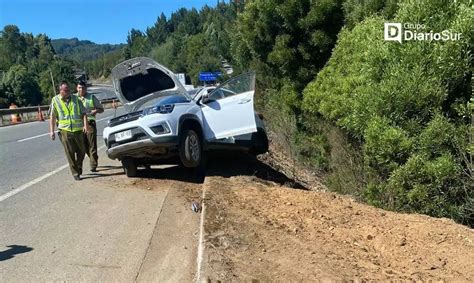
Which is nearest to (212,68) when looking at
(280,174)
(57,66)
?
(57,66)

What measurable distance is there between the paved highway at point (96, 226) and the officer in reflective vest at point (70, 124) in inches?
14.7

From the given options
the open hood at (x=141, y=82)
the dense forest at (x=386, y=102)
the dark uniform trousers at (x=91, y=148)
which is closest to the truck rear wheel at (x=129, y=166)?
the dark uniform trousers at (x=91, y=148)

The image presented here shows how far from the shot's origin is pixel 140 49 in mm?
154000

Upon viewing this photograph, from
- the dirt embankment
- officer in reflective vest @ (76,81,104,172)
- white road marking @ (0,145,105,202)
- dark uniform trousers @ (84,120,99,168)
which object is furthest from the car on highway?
the dirt embankment

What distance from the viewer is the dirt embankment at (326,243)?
4496 mm

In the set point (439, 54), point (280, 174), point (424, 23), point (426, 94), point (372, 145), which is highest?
point (424, 23)

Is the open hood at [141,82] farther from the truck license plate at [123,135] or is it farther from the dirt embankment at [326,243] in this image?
the dirt embankment at [326,243]

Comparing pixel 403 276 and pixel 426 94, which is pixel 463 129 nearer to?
pixel 426 94

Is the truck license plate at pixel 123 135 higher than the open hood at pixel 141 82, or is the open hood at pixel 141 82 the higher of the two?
the open hood at pixel 141 82

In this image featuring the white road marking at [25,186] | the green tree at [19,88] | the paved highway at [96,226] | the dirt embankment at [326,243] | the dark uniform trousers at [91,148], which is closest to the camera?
the dirt embankment at [326,243]

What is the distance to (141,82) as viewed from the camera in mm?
9945

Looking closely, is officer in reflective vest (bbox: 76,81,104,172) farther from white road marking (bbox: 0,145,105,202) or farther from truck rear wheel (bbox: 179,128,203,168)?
truck rear wheel (bbox: 179,128,203,168)

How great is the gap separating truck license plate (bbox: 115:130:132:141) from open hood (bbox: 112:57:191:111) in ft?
4.26

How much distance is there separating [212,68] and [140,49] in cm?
7680
